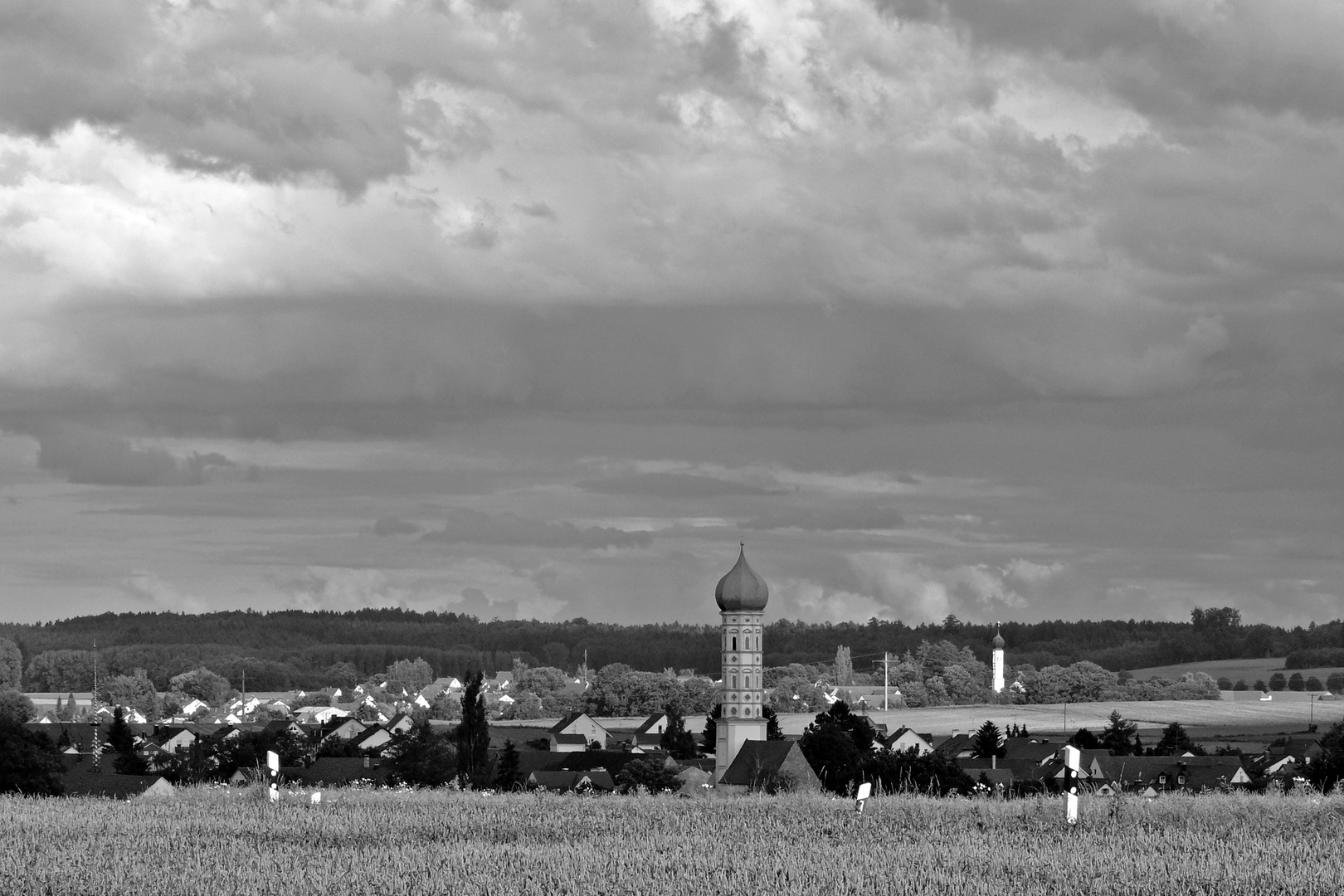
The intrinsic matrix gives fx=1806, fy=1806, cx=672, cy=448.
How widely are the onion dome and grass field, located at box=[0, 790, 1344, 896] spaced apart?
8030 cm

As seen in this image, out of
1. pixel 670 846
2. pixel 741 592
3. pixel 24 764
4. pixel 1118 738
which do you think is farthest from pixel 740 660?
pixel 670 846

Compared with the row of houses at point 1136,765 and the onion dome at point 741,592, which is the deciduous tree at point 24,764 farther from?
the onion dome at point 741,592

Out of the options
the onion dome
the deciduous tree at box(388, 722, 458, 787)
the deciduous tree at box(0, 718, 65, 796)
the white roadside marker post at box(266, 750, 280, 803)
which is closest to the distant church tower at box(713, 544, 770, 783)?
the onion dome

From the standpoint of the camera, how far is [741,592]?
10544cm

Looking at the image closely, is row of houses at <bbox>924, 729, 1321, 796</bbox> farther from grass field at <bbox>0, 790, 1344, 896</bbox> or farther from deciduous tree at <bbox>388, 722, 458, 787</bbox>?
grass field at <bbox>0, 790, 1344, 896</bbox>

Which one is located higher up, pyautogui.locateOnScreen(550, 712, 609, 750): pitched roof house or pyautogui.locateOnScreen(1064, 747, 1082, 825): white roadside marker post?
pyautogui.locateOnScreen(1064, 747, 1082, 825): white roadside marker post

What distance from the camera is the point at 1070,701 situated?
580 ft

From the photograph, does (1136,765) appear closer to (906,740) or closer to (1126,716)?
(906,740)

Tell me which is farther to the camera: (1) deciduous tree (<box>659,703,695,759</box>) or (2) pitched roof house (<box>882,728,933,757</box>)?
(2) pitched roof house (<box>882,728,933,757</box>)

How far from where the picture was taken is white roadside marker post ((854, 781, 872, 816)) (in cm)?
2180

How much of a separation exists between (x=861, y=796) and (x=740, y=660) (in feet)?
267

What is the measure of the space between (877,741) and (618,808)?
8785 centimetres

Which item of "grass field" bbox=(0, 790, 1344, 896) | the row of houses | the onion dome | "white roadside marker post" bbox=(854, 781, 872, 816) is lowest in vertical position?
the row of houses

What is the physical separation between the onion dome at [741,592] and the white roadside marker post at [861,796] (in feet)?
269
